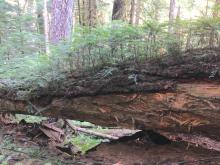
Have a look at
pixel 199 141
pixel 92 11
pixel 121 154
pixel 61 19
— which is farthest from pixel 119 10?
pixel 199 141

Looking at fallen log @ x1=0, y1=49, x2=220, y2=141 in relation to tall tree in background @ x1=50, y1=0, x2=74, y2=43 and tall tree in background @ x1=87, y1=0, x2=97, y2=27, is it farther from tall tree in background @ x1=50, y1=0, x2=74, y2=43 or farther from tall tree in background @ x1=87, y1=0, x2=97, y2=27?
tall tree in background @ x1=87, y1=0, x2=97, y2=27

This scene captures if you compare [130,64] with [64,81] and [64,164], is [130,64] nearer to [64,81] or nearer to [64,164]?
[64,81]

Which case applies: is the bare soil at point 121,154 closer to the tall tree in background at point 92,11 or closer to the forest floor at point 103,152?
the forest floor at point 103,152

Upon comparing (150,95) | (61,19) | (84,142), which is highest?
(61,19)

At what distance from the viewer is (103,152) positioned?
6.56 meters

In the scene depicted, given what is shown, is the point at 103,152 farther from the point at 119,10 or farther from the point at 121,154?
the point at 119,10

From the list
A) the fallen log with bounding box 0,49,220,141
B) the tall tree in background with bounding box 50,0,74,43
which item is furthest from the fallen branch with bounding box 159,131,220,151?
the tall tree in background with bounding box 50,0,74,43

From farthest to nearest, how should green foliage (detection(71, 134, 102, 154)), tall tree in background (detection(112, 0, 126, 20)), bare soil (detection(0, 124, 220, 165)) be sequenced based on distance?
tall tree in background (detection(112, 0, 126, 20))
green foliage (detection(71, 134, 102, 154))
bare soil (detection(0, 124, 220, 165))

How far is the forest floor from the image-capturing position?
225 inches

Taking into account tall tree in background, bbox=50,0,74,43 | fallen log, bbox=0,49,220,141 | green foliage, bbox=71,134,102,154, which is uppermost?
tall tree in background, bbox=50,0,74,43

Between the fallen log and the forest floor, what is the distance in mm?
615

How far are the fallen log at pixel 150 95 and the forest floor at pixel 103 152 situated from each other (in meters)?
0.61

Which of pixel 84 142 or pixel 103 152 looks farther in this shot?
pixel 84 142

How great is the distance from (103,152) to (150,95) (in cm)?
Result: 187
